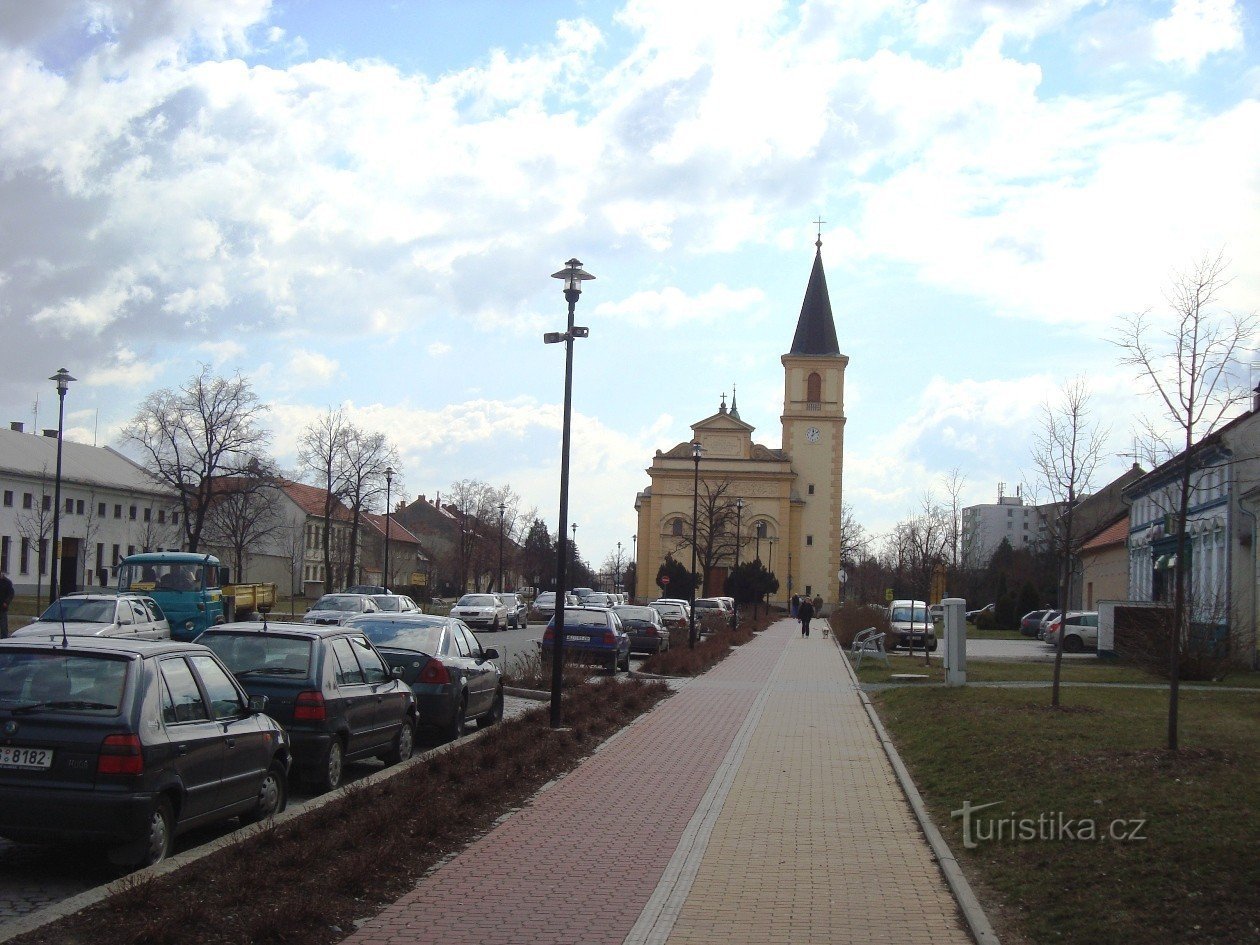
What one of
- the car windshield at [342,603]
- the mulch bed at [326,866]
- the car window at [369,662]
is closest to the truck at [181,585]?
the car windshield at [342,603]

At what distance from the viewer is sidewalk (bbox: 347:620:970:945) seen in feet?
23.2

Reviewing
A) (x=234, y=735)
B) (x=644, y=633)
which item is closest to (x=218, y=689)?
(x=234, y=735)

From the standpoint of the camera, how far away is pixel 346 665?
11820 millimetres

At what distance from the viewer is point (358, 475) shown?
64.9 m

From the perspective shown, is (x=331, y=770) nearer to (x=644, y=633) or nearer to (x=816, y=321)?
(x=644, y=633)

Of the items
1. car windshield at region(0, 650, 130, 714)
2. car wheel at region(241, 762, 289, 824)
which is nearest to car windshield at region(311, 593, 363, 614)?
car wheel at region(241, 762, 289, 824)

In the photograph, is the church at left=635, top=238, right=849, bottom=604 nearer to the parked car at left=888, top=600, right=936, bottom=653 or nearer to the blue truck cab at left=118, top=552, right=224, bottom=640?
the parked car at left=888, top=600, right=936, bottom=653

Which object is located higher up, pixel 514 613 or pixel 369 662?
pixel 369 662

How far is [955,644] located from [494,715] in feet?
31.9

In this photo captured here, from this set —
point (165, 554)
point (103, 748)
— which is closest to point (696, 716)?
point (103, 748)

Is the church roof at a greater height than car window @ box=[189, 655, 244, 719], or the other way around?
the church roof

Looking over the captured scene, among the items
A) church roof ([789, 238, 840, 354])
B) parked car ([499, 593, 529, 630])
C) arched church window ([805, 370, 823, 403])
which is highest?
church roof ([789, 238, 840, 354])

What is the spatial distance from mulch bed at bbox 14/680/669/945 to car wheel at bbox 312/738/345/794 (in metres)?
0.53

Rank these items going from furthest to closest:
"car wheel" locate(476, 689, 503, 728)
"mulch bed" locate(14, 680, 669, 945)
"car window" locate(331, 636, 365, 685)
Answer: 1. "car wheel" locate(476, 689, 503, 728)
2. "car window" locate(331, 636, 365, 685)
3. "mulch bed" locate(14, 680, 669, 945)
